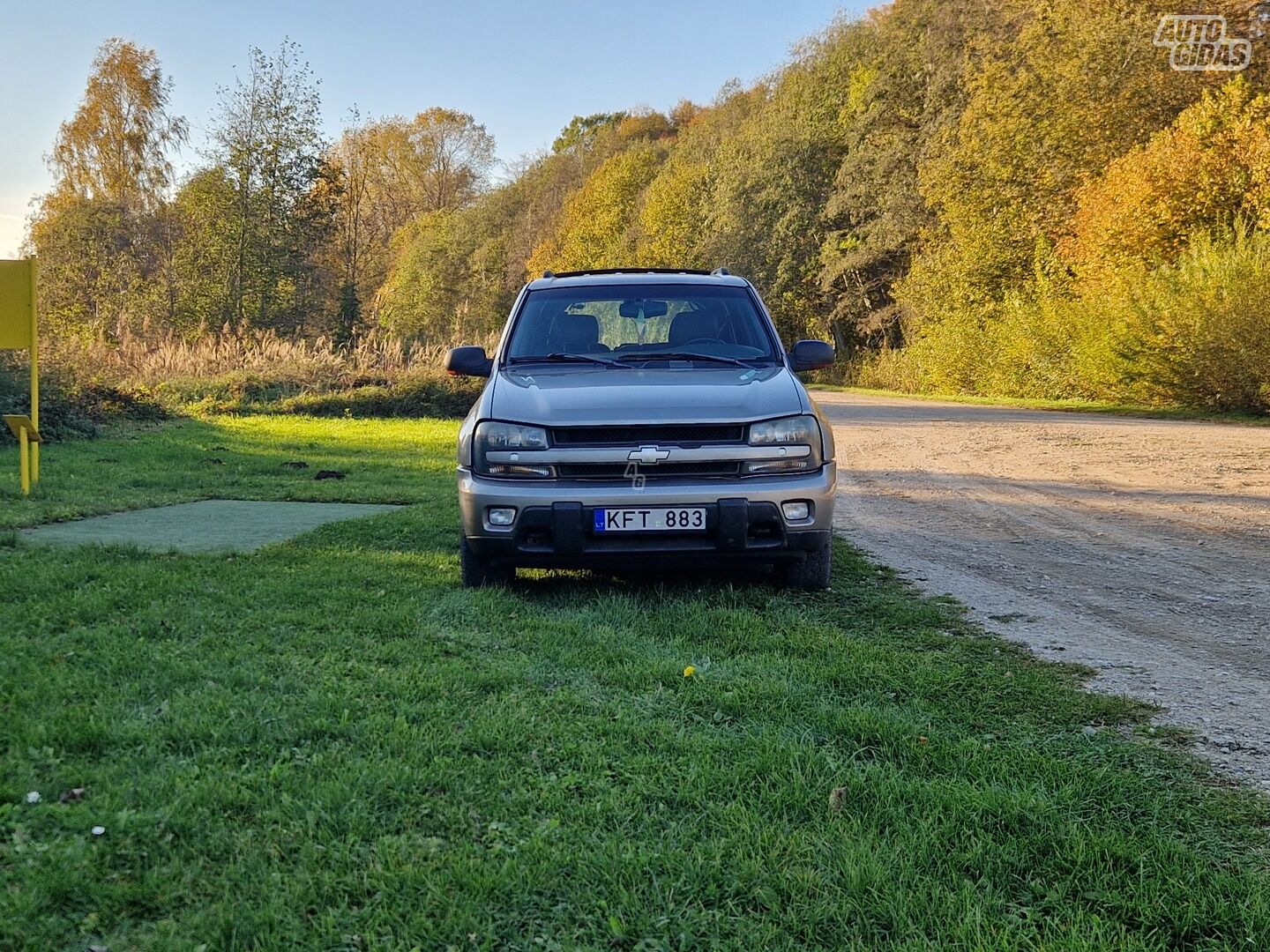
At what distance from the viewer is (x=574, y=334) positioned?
19.4 ft

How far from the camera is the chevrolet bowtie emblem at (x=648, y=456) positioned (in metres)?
Result: 4.56

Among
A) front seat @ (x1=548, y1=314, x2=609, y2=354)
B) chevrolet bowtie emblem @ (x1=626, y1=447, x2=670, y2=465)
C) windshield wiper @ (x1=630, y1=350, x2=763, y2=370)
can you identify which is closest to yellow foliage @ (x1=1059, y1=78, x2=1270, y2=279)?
windshield wiper @ (x1=630, y1=350, x2=763, y2=370)

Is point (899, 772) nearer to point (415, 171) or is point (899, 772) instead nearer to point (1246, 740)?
point (1246, 740)

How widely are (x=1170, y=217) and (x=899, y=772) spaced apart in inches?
866

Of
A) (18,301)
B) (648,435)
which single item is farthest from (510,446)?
(18,301)

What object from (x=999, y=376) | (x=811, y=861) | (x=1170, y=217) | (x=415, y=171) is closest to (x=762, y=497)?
(x=811, y=861)

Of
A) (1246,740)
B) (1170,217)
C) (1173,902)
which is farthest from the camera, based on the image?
(1170,217)

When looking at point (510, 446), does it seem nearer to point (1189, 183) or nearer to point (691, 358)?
point (691, 358)

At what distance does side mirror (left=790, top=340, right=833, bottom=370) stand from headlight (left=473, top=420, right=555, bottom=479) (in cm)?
191

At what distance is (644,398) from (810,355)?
4.95ft

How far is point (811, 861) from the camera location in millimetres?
2250

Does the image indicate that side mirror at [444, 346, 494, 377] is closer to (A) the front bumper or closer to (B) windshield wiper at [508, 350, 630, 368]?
(B) windshield wiper at [508, 350, 630, 368]

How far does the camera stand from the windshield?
570 cm

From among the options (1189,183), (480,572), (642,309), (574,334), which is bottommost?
(480,572)
